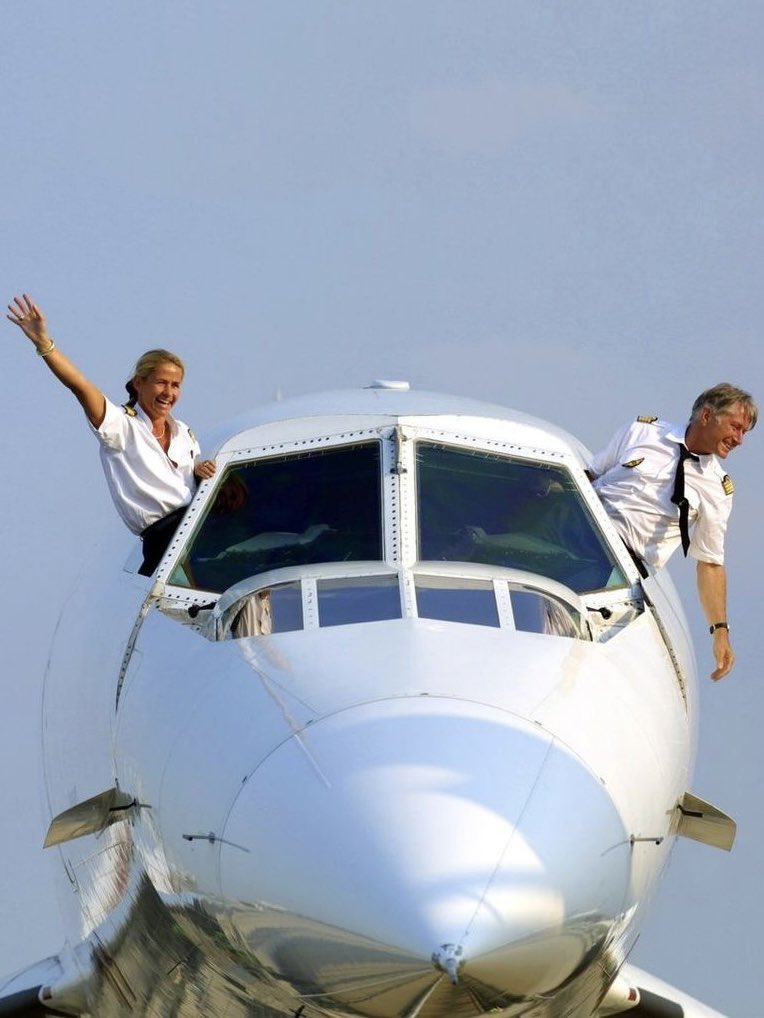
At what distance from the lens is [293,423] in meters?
13.6

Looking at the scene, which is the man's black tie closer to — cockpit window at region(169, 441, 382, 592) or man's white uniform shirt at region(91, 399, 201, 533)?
cockpit window at region(169, 441, 382, 592)

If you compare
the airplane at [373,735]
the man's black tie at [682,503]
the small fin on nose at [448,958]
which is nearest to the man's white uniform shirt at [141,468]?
the airplane at [373,735]

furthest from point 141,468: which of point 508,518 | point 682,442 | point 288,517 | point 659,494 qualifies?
point 682,442

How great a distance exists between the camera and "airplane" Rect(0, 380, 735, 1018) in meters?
9.15

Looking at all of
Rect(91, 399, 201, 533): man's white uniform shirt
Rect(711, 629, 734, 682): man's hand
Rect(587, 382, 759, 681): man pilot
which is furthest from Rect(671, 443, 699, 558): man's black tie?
Rect(91, 399, 201, 533): man's white uniform shirt

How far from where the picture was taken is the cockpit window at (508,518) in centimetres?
1241

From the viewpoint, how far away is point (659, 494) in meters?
14.2

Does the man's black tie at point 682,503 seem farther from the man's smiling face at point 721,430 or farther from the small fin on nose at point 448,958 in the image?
the small fin on nose at point 448,958

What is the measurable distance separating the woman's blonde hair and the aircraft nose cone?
4930 millimetres

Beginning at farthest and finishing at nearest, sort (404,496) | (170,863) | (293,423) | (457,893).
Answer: (293,423) < (404,496) < (170,863) < (457,893)

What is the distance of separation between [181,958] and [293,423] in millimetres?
3740

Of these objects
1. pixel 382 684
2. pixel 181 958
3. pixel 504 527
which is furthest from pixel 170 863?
pixel 504 527

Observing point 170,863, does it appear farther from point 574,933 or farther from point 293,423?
point 293,423

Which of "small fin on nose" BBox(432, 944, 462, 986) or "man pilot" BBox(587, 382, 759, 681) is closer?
"small fin on nose" BBox(432, 944, 462, 986)
